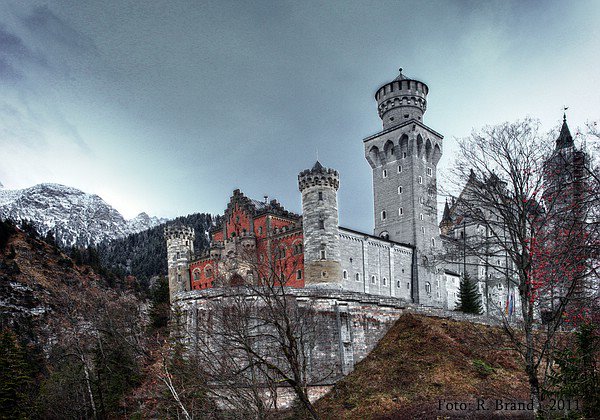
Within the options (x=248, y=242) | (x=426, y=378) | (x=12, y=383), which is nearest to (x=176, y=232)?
(x=248, y=242)

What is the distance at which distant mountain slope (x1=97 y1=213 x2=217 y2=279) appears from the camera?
14012 centimetres

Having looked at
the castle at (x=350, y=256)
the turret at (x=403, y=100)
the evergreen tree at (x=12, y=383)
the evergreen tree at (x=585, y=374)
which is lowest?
the evergreen tree at (x=12, y=383)

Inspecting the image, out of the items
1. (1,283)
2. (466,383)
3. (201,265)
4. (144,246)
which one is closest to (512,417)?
(466,383)

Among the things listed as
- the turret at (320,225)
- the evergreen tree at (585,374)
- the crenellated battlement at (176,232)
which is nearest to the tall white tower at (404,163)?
the turret at (320,225)

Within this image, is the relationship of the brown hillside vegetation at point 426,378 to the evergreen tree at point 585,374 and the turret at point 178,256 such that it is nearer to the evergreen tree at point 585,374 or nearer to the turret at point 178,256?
the evergreen tree at point 585,374

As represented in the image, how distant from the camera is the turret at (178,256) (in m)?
55.7

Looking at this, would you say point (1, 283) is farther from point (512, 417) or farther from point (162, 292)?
point (512, 417)

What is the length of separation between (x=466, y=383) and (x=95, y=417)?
22165 millimetres

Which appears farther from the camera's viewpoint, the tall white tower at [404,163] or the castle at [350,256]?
the tall white tower at [404,163]

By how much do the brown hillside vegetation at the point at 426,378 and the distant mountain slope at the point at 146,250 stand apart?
4185 inches

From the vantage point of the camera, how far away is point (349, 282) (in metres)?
45.5

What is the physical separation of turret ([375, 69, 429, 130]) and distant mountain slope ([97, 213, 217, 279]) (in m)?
88.2

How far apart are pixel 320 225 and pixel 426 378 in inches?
659

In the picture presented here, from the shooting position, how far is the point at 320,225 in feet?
139
